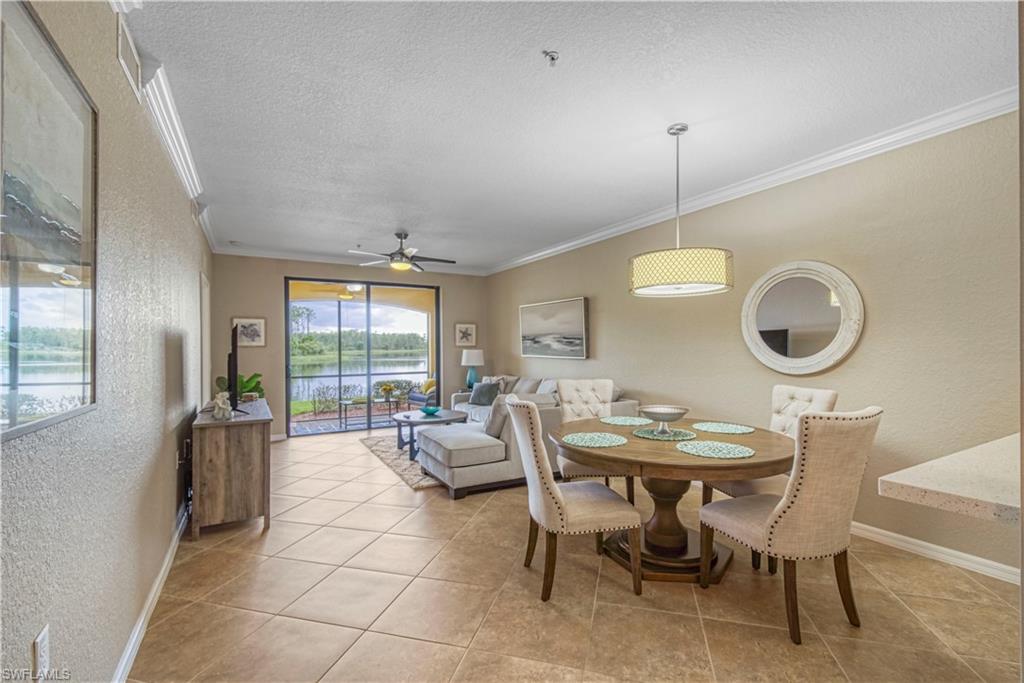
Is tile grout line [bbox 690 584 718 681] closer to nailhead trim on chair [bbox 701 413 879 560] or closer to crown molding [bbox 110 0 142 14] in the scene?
nailhead trim on chair [bbox 701 413 879 560]

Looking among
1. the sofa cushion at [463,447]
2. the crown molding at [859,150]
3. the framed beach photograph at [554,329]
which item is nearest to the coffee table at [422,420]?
the sofa cushion at [463,447]

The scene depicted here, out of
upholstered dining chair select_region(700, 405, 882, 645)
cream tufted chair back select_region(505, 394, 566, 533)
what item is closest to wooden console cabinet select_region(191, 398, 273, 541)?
cream tufted chair back select_region(505, 394, 566, 533)

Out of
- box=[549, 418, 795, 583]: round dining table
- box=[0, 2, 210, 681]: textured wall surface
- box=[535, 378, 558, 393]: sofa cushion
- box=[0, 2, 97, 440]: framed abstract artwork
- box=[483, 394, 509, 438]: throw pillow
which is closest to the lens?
box=[0, 2, 97, 440]: framed abstract artwork

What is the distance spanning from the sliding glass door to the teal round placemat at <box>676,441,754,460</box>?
520cm

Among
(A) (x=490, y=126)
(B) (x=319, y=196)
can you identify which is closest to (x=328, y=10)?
(A) (x=490, y=126)

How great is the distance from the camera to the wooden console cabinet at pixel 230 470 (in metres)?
2.99

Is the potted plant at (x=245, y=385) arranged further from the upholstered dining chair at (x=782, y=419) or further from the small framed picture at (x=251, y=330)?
the upholstered dining chair at (x=782, y=419)

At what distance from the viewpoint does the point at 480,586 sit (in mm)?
2395

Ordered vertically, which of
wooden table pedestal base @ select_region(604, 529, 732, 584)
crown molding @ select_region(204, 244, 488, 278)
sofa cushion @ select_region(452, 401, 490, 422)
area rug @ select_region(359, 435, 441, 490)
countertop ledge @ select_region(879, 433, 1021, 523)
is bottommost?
area rug @ select_region(359, 435, 441, 490)

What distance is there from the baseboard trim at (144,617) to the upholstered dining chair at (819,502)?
2592 millimetres

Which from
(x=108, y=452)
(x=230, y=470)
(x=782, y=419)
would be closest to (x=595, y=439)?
(x=782, y=419)

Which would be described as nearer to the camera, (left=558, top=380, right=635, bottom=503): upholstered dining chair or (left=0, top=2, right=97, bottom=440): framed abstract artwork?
(left=0, top=2, right=97, bottom=440): framed abstract artwork

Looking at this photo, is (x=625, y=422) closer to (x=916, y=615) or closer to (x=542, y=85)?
(x=916, y=615)

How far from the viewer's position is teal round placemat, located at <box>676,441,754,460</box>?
2166 mm
